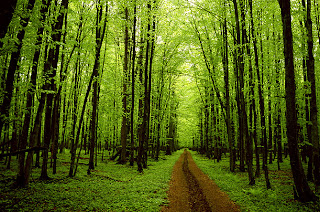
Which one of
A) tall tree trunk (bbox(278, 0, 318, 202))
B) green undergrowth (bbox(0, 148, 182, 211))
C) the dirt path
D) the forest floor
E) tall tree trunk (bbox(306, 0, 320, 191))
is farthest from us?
tall tree trunk (bbox(306, 0, 320, 191))

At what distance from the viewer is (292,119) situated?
313 inches

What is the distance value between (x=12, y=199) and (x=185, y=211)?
642 cm

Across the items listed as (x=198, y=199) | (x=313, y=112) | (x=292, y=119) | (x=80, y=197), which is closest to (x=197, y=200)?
(x=198, y=199)

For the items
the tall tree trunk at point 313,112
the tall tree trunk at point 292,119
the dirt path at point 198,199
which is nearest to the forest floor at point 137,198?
the dirt path at point 198,199

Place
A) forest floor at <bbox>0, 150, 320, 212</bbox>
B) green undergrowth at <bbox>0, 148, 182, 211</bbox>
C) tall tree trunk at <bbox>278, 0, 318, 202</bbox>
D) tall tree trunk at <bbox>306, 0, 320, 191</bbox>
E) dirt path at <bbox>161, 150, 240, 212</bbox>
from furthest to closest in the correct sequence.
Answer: tall tree trunk at <bbox>306, 0, 320, 191</bbox> < tall tree trunk at <bbox>278, 0, 318, 202</bbox> < dirt path at <bbox>161, 150, 240, 212</bbox> < forest floor at <bbox>0, 150, 320, 212</bbox> < green undergrowth at <bbox>0, 148, 182, 211</bbox>

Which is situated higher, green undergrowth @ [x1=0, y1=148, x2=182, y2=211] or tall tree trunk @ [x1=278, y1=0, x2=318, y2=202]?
tall tree trunk @ [x1=278, y1=0, x2=318, y2=202]

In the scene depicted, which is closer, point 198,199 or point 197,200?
point 197,200

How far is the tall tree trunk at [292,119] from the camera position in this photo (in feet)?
25.4

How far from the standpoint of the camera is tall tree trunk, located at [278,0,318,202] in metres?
7.74

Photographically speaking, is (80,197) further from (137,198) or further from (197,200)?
(197,200)

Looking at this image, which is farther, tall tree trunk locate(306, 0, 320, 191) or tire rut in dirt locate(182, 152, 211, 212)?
tall tree trunk locate(306, 0, 320, 191)

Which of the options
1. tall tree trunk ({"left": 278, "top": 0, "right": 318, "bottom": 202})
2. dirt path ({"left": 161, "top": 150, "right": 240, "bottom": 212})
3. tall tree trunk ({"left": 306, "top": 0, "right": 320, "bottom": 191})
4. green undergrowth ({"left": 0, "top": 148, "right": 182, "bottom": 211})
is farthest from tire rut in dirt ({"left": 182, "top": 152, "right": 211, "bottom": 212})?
tall tree trunk ({"left": 306, "top": 0, "right": 320, "bottom": 191})

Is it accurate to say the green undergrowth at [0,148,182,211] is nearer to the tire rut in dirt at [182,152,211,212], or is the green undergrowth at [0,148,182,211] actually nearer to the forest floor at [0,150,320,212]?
the forest floor at [0,150,320,212]

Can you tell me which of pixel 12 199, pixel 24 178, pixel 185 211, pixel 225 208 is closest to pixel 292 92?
pixel 225 208
